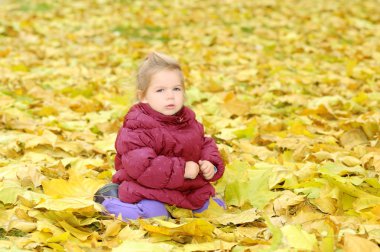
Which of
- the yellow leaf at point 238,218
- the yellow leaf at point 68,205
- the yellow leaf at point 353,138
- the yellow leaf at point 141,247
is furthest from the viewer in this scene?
the yellow leaf at point 353,138

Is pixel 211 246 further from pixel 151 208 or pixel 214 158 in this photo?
pixel 214 158

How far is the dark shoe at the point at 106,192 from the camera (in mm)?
2717

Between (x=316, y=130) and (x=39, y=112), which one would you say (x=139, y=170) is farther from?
(x=39, y=112)

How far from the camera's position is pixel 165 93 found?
2674mm

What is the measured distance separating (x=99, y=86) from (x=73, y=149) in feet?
6.46

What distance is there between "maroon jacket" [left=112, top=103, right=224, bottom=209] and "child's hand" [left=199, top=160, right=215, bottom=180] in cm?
6

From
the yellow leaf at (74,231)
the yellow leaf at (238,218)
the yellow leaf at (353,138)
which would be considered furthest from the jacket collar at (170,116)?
the yellow leaf at (353,138)

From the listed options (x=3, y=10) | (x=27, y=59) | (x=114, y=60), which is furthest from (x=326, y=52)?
(x=3, y=10)

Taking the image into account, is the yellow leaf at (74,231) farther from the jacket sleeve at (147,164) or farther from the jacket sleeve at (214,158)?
the jacket sleeve at (214,158)

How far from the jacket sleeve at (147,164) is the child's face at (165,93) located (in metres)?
0.16

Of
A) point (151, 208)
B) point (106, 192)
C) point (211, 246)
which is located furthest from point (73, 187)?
point (211, 246)

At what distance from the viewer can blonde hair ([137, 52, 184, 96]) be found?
106 inches

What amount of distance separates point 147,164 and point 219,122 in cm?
169

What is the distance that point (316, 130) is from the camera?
12.6 feet
